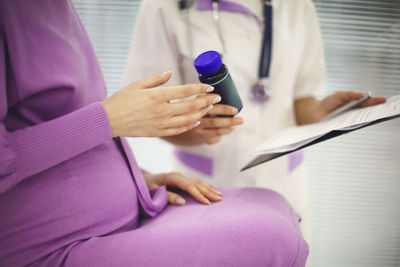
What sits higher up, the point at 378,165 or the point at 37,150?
the point at 37,150

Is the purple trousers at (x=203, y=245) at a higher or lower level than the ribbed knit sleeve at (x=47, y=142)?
lower

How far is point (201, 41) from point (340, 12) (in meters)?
1.18

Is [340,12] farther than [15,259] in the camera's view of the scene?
Yes

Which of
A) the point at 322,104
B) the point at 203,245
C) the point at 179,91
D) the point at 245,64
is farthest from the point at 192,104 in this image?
the point at 322,104

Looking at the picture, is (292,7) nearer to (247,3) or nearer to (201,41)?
(247,3)

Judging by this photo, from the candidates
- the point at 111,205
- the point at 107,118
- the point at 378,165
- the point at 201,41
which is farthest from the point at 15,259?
the point at 378,165

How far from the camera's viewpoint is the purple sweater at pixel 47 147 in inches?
20.4

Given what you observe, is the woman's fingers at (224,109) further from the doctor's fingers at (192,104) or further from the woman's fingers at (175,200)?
the woman's fingers at (175,200)

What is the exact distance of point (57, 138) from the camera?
1.74 ft

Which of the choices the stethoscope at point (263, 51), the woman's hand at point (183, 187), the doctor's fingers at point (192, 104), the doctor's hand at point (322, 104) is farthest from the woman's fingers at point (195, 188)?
the doctor's hand at point (322, 104)

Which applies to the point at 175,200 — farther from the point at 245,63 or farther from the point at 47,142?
the point at 245,63

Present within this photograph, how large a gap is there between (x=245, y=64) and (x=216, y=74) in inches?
19.1

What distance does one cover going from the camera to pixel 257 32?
1062mm

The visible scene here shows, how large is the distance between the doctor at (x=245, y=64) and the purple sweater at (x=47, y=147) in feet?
1.31
